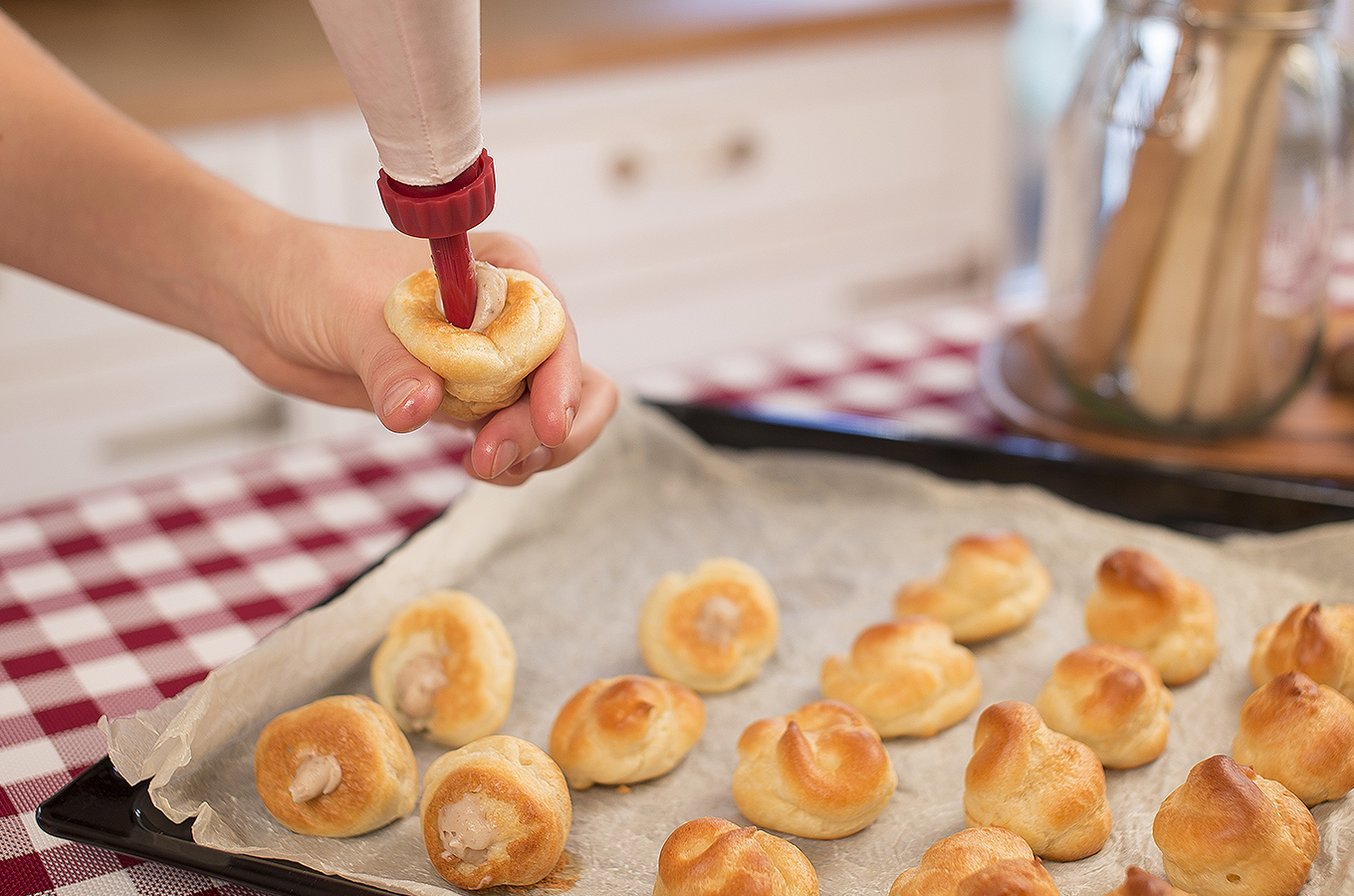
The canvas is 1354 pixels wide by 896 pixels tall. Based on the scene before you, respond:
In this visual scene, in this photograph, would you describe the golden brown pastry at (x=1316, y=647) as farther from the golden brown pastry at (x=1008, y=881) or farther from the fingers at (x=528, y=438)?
the fingers at (x=528, y=438)

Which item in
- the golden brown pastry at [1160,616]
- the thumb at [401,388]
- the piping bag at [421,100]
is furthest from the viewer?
the golden brown pastry at [1160,616]

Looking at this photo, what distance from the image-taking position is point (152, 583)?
1.21m

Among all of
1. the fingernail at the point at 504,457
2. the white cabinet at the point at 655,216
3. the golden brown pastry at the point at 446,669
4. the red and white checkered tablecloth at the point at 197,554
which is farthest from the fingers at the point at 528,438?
the white cabinet at the point at 655,216

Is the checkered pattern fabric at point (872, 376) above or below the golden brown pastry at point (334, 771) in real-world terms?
below

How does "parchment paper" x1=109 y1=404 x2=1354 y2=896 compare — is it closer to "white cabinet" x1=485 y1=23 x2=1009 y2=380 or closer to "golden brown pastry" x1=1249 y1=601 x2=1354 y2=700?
"golden brown pastry" x1=1249 y1=601 x2=1354 y2=700

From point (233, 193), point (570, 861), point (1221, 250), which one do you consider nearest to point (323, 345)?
point (233, 193)

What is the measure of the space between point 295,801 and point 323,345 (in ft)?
1.24

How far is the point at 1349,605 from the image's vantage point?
1088 millimetres

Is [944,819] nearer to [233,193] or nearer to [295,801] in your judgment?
[295,801]

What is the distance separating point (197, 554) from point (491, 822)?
0.61 meters

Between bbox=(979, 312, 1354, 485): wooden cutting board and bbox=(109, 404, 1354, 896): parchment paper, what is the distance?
0.42 ft

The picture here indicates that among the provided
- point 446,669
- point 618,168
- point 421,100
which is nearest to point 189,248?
point 446,669

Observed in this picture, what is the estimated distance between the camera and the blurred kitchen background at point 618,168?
2.31 meters

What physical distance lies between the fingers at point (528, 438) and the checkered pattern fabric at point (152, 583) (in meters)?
0.33
